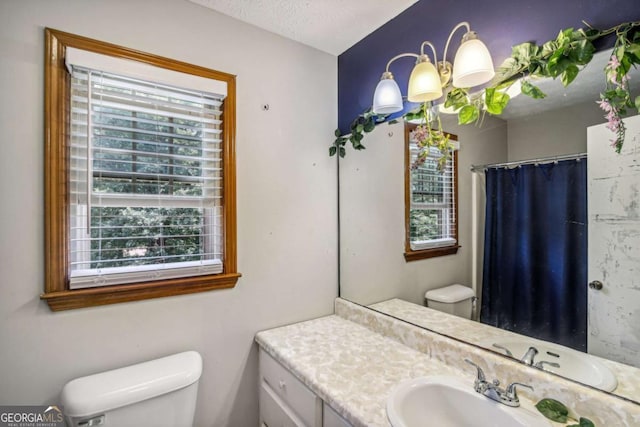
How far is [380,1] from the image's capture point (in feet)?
4.67

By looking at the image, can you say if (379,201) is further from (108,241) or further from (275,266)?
(108,241)

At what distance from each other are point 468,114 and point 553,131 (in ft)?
0.99

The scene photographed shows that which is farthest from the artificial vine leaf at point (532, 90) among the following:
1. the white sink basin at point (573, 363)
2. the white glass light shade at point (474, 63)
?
the white sink basin at point (573, 363)

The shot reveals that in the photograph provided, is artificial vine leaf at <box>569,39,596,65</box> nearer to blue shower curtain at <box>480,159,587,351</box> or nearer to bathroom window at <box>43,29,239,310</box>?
blue shower curtain at <box>480,159,587,351</box>

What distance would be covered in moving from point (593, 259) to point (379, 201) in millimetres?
940

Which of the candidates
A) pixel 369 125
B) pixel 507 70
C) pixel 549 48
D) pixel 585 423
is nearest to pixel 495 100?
pixel 507 70

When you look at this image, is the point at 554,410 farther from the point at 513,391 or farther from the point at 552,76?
the point at 552,76

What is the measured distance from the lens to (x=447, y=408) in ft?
3.42

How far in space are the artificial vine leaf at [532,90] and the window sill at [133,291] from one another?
4.57 ft

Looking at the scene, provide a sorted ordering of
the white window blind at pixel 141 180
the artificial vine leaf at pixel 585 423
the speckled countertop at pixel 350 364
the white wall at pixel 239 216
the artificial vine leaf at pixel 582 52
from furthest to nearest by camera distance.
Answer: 1. the white window blind at pixel 141 180
2. the white wall at pixel 239 216
3. the speckled countertop at pixel 350 364
4. the artificial vine leaf at pixel 582 52
5. the artificial vine leaf at pixel 585 423

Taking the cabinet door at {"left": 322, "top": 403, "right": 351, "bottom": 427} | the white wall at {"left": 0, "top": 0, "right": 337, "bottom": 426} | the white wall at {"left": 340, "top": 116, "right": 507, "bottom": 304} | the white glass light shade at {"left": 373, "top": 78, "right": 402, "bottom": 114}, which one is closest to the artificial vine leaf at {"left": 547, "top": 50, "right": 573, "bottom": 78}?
the white wall at {"left": 340, "top": 116, "right": 507, "bottom": 304}

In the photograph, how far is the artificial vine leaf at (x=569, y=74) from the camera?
3.04 feet

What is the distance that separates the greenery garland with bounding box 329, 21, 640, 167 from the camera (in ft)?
2.77

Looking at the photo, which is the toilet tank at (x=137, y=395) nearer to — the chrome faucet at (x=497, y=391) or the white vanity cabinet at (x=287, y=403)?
the white vanity cabinet at (x=287, y=403)
